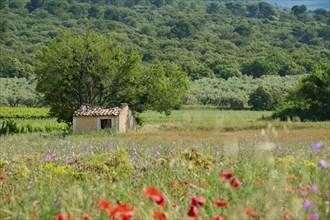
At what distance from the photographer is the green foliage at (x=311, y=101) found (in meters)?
54.1

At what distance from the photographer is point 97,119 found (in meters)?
42.1

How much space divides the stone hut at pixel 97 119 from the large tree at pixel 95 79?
3147 millimetres

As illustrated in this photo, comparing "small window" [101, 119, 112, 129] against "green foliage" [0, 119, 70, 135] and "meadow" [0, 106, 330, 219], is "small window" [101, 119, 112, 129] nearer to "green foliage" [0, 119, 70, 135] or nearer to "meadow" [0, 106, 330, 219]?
"green foliage" [0, 119, 70, 135]

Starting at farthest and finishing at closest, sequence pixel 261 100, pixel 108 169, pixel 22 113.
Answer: pixel 261 100 → pixel 22 113 → pixel 108 169

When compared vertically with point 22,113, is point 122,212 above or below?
above

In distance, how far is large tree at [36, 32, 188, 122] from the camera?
4531cm

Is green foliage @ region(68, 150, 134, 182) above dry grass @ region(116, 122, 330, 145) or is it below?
above

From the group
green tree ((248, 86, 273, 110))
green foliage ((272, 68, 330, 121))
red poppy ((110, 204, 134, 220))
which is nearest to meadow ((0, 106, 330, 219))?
red poppy ((110, 204, 134, 220))

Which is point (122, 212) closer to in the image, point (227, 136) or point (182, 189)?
point (182, 189)

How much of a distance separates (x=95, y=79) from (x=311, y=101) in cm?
2268

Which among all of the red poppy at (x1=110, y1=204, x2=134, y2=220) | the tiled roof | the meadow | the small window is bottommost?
the small window

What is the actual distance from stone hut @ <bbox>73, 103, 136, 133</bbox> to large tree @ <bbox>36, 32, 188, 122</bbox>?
3147 mm

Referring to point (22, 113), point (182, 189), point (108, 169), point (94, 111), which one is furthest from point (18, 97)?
point (182, 189)

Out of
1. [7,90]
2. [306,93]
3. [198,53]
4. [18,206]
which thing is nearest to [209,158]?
[18,206]
